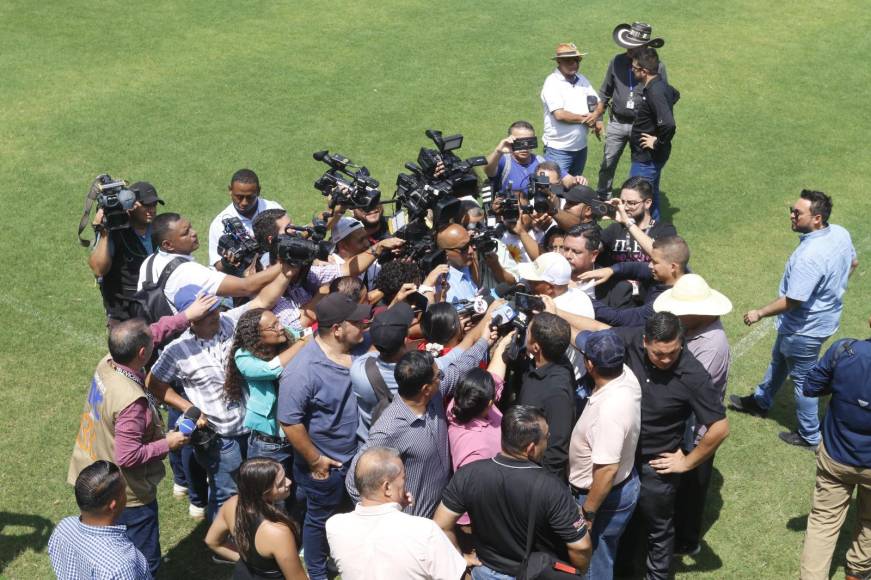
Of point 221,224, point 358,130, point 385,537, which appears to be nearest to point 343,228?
point 221,224

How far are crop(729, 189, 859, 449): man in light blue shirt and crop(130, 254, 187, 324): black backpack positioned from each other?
4.96 m

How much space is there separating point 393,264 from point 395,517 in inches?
109

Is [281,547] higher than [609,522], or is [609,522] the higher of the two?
[281,547]

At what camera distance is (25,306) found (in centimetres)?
967

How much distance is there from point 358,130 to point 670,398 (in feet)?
29.1

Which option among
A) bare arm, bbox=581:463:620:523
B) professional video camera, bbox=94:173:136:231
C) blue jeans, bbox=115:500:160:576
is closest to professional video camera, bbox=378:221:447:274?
professional video camera, bbox=94:173:136:231

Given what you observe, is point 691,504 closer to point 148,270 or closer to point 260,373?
point 260,373

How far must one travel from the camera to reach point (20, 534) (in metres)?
6.79

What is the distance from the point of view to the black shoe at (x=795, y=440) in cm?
789

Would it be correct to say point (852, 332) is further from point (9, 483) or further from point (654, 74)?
point (9, 483)

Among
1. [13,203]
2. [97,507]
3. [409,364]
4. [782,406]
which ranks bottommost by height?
[782,406]

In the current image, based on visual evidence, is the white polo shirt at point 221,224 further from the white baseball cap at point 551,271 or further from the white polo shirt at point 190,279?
the white baseball cap at point 551,271

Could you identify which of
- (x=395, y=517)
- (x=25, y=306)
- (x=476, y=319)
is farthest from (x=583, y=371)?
(x=25, y=306)

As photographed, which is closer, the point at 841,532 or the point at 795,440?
the point at 841,532
